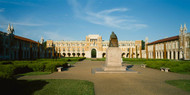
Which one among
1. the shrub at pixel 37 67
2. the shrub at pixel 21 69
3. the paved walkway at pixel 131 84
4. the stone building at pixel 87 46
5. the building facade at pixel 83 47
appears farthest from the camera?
the stone building at pixel 87 46

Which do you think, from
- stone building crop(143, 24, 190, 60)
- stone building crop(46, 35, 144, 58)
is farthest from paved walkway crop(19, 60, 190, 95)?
stone building crop(46, 35, 144, 58)

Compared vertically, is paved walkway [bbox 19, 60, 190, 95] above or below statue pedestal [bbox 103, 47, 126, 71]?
below

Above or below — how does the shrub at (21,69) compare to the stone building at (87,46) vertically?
below

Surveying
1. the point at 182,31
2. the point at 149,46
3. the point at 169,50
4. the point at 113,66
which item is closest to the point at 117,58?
the point at 113,66

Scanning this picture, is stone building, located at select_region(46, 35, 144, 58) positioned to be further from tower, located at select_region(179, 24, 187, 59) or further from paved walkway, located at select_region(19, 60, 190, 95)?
paved walkway, located at select_region(19, 60, 190, 95)

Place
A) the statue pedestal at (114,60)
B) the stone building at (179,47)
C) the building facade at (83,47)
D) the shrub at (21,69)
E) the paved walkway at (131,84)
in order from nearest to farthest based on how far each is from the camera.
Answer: the paved walkway at (131,84)
the shrub at (21,69)
the statue pedestal at (114,60)
the building facade at (83,47)
the stone building at (179,47)

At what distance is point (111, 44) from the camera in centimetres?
1401

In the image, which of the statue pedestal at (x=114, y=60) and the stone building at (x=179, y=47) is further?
the stone building at (x=179, y=47)

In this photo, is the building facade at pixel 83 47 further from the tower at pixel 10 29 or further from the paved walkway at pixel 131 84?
the paved walkway at pixel 131 84

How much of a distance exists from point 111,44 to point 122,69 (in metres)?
3.00

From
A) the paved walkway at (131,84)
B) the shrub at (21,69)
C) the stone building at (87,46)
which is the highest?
the stone building at (87,46)

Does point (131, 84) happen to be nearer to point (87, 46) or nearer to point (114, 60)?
point (114, 60)

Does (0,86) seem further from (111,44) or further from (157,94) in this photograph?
(111,44)

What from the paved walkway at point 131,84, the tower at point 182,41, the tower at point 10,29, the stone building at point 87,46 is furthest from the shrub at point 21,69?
the stone building at point 87,46
